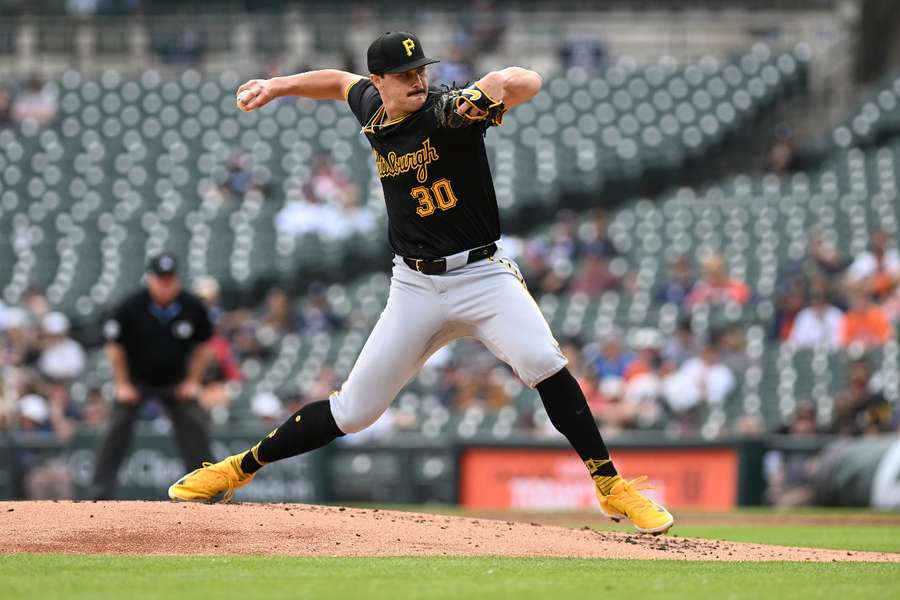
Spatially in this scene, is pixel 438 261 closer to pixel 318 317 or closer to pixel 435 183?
pixel 435 183

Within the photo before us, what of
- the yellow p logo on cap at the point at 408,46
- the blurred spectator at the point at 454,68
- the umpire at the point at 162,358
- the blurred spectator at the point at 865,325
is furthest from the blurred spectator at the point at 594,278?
the yellow p logo on cap at the point at 408,46

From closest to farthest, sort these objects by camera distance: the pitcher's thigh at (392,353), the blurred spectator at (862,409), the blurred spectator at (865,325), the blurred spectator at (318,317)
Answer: the pitcher's thigh at (392,353), the blurred spectator at (862,409), the blurred spectator at (865,325), the blurred spectator at (318,317)

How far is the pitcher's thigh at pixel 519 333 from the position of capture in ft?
20.3

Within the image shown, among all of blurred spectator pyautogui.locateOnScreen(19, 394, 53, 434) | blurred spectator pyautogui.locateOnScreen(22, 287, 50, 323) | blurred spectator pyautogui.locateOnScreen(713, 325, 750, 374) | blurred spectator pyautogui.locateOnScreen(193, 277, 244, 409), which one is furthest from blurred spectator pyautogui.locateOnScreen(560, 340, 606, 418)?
blurred spectator pyautogui.locateOnScreen(22, 287, 50, 323)

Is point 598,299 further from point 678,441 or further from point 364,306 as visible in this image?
point 678,441

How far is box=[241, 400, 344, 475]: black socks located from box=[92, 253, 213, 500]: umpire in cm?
285

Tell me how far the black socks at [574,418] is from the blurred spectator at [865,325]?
25.8ft

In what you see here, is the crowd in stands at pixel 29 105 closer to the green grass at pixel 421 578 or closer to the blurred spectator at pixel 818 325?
the blurred spectator at pixel 818 325

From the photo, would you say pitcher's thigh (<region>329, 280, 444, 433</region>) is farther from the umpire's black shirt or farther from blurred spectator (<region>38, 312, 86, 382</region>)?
blurred spectator (<region>38, 312, 86, 382</region>)

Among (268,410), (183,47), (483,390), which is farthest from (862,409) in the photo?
(183,47)

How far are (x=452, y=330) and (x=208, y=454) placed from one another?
3.56m

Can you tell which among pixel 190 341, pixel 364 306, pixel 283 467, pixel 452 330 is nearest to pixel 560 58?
pixel 364 306

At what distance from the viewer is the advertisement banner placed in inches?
503

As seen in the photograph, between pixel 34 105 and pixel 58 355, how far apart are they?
7959mm
